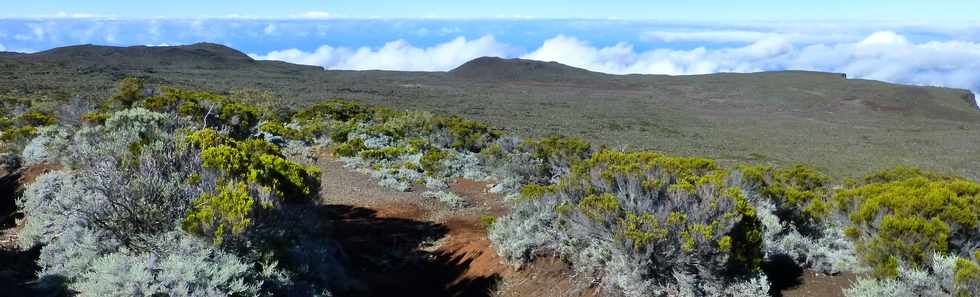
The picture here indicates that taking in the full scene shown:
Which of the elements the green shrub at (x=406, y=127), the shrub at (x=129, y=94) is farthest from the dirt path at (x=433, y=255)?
the shrub at (x=129, y=94)

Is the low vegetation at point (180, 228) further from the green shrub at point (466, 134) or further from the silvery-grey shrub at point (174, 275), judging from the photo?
the green shrub at point (466, 134)

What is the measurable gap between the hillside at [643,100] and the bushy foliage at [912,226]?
65.8 feet

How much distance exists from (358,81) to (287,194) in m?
56.4

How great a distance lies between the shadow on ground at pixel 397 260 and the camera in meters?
5.87

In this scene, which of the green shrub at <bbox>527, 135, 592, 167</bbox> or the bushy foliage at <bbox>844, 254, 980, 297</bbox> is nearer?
the bushy foliage at <bbox>844, 254, 980, 297</bbox>

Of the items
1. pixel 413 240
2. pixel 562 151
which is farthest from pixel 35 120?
pixel 562 151

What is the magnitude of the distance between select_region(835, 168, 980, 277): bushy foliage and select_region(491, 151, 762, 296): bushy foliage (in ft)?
3.10

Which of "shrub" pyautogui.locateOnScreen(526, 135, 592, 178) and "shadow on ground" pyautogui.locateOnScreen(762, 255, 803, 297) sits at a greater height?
"shrub" pyautogui.locateOnScreen(526, 135, 592, 178)

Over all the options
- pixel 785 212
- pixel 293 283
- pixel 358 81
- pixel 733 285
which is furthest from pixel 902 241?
pixel 358 81

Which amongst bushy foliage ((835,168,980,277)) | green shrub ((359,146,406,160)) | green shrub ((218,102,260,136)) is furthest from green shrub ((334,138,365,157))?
bushy foliage ((835,168,980,277))

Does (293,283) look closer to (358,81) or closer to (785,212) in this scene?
(785,212)

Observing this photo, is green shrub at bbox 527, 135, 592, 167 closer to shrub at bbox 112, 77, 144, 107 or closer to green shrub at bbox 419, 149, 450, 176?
green shrub at bbox 419, 149, 450, 176

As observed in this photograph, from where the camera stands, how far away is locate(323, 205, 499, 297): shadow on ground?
5.87 m

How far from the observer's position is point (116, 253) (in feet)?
14.7
